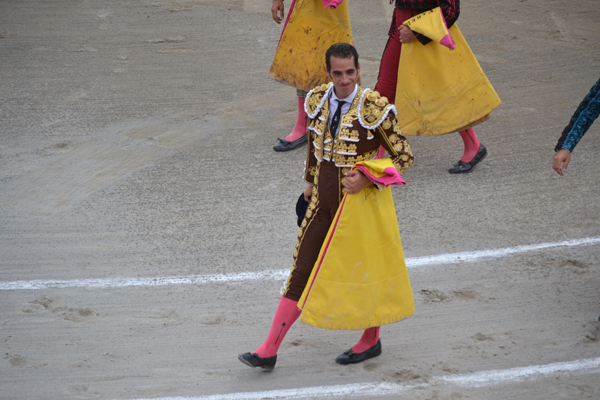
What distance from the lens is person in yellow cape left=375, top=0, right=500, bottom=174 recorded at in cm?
525

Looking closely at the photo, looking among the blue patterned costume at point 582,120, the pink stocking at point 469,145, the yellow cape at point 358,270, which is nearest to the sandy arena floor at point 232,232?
the pink stocking at point 469,145

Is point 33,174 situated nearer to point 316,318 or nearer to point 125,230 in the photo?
point 125,230

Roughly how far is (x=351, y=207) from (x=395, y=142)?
39 centimetres

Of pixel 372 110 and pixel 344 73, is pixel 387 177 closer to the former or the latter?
pixel 372 110

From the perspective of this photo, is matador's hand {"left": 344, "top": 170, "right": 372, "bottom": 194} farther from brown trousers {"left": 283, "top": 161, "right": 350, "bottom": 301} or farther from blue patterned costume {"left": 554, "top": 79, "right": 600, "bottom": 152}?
blue patterned costume {"left": 554, "top": 79, "right": 600, "bottom": 152}

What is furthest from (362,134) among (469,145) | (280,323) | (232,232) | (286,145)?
(286,145)

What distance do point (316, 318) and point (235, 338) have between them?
2.58ft

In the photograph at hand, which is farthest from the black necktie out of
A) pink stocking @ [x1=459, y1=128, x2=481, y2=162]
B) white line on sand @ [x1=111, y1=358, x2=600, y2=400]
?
pink stocking @ [x1=459, y1=128, x2=481, y2=162]

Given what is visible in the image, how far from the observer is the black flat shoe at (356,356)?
3582 mm

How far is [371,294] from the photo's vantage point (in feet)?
10.7

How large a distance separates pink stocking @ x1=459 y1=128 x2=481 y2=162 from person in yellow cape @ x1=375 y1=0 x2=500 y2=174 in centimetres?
14

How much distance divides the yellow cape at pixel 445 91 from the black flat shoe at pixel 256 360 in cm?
266

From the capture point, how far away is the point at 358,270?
3.23 meters

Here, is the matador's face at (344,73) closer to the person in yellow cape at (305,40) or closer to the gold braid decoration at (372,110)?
the gold braid decoration at (372,110)
